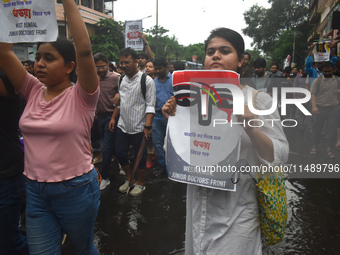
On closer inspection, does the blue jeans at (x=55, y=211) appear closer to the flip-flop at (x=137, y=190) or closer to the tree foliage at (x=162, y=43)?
the flip-flop at (x=137, y=190)

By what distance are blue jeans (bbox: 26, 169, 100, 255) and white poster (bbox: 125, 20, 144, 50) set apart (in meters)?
8.05

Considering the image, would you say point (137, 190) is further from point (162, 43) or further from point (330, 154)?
point (162, 43)

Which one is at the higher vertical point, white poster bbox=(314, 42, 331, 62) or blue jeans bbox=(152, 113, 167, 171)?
white poster bbox=(314, 42, 331, 62)

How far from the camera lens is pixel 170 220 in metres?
3.74

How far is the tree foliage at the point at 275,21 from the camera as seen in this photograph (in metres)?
45.0

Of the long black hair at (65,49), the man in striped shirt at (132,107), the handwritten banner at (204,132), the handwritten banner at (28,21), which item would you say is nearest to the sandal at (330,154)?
the man in striped shirt at (132,107)

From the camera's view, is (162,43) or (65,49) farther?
(162,43)

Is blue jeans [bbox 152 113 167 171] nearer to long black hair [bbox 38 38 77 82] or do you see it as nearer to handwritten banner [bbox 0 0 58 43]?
long black hair [bbox 38 38 77 82]

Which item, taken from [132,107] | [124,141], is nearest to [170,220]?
[124,141]

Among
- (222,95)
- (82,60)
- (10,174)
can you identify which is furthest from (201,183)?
(10,174)

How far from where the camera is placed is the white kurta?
1676mm

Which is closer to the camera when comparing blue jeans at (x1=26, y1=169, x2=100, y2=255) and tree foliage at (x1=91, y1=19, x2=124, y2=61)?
blue jeans at (x1=26, y1=169, x2=100, y2=255)

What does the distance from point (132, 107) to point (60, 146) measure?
98.6 inches

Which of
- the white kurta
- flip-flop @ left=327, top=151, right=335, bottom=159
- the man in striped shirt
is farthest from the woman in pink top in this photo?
flip-flop @ left=327, top=151, right=335, bottom=159
